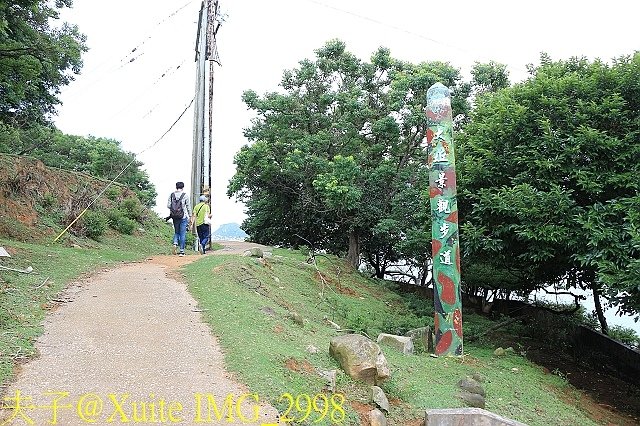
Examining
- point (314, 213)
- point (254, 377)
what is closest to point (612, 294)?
point (254, 377)

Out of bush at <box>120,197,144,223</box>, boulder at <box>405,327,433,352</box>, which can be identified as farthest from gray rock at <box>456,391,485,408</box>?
bush at <box>120,197,144,223</box>

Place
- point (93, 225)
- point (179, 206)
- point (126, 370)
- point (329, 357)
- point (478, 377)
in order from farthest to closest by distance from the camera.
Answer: point (93, 225)
point (179, 206)
point (478, 377)
point (329, 357)
point (126, 370)

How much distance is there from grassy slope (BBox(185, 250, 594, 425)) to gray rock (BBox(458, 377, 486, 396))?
13 centimetres

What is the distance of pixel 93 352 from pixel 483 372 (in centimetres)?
557

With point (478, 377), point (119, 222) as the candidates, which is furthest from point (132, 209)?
point (478, 377)

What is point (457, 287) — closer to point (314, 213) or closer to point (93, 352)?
point (93, 352)

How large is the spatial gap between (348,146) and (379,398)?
11.8 meters

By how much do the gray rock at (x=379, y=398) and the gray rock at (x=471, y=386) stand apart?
1673 mm

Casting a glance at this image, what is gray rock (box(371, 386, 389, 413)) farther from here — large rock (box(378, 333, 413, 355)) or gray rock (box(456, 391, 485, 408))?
large rock (box(378, 333, 413, 355))

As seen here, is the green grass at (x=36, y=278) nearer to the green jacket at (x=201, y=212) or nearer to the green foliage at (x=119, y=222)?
the green foliage at (x=119, y=222)

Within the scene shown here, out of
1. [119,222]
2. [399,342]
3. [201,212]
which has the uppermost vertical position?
[201,212]

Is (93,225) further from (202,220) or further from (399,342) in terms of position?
(399,342)

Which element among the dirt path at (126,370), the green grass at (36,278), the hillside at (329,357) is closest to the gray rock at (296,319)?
the hillside at (329,357)

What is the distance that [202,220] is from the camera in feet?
41.5
